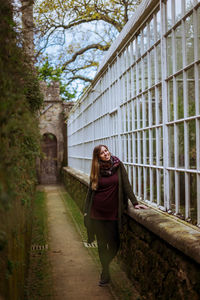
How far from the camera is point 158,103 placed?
4359 millimetres

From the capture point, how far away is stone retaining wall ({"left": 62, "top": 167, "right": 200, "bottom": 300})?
2762 millimetres

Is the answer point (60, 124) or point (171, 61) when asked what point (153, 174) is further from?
point (60, 124)

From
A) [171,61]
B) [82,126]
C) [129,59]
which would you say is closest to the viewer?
[171,61]

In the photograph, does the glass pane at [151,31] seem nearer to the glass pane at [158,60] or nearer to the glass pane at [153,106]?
the glass pane at [158,60]

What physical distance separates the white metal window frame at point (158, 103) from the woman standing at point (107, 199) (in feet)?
1.35

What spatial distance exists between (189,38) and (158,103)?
1.09m

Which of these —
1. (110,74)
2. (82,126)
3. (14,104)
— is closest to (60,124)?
(82,126)

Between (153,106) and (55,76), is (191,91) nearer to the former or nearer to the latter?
(153,106)

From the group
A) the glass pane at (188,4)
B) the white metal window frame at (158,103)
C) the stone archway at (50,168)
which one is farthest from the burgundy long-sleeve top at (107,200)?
the stone archway at (50,168)

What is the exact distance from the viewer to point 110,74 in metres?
7.09

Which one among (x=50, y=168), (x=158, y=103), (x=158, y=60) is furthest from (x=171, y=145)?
(x=50, y=168)

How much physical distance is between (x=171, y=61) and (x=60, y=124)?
15618 mm

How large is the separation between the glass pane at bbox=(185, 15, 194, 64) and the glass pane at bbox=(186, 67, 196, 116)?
119 millimetres

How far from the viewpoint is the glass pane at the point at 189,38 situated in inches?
131
